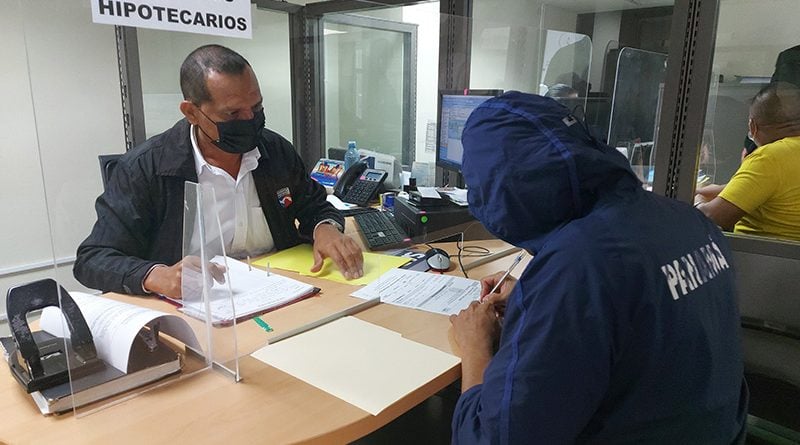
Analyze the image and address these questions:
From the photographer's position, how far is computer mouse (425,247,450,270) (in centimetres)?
163

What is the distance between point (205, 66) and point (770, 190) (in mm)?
1687

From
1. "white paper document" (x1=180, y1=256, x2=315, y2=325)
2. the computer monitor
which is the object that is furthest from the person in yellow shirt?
"white paper document" (x1=180, y1=256, x2=315, y2=325)

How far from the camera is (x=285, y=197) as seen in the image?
1838 millimetres

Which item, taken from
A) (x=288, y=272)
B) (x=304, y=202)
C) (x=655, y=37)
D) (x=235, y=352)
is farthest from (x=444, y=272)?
(x=655, y=37)

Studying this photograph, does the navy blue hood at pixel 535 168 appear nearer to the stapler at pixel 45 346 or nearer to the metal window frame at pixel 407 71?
the stapler at pixel 45 346

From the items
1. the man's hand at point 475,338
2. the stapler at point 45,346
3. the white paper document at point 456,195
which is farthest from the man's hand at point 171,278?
the white paper document at point 456,195

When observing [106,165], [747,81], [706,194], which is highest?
[747,81]

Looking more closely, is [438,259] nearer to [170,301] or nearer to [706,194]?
[170,301]

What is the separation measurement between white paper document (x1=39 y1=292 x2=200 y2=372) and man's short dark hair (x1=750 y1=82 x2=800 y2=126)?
1.72 m

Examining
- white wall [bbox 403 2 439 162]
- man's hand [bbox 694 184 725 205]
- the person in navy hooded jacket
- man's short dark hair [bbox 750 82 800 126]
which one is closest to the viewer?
the person in navy hooded jacket

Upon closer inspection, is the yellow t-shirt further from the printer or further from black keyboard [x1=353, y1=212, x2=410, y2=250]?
black keyboard [x1=353, y1=212, x2=410, y2=250]

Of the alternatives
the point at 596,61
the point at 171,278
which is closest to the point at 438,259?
the point at 171,278

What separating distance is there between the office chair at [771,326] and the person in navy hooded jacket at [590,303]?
0.83 meters

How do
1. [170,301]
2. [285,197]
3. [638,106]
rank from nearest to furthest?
[170,301] < [285,197] < [638,106]
